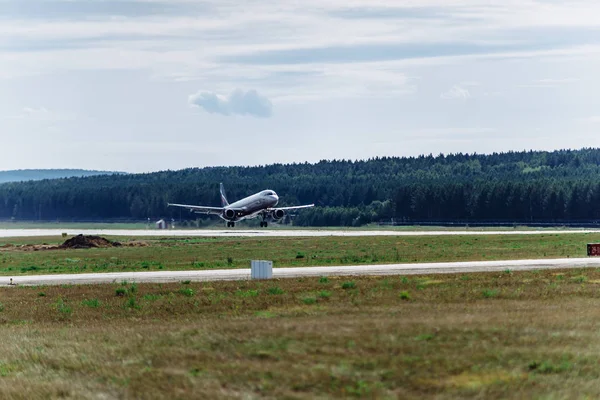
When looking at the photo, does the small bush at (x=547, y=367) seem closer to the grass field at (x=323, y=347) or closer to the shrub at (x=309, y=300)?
the grass field at (x=323, y=347)

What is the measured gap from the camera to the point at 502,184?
7382 inches

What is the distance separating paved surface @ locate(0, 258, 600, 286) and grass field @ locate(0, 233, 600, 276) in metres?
5.34

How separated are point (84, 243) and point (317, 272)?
5345cm

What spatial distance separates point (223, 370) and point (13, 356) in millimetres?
9889

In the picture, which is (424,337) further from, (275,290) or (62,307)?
(62,307)

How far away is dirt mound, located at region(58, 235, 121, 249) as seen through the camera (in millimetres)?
103062

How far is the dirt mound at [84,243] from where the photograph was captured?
10306cm

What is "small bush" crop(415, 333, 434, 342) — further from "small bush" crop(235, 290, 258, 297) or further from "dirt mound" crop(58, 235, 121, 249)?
"dirt mound" crop(58, 235, 121, 249)

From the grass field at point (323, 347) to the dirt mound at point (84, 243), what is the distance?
6354 cm

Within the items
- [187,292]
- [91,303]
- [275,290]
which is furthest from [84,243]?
[275,290]

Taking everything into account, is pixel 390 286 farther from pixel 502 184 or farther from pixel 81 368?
pixel 502 184

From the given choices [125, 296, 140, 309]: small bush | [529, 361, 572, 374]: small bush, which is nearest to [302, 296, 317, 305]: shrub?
[125, 296, 140, 309]: small bush

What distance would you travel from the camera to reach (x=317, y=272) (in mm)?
56062

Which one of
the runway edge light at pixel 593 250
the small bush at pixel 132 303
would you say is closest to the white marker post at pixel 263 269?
the small bush at pixel 132 303
